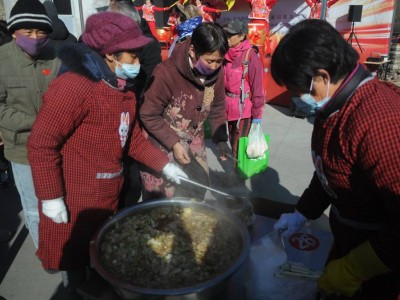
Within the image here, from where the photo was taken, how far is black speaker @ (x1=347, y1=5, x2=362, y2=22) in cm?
831

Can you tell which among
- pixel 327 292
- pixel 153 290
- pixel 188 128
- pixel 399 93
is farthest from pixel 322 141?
pixel 188 128

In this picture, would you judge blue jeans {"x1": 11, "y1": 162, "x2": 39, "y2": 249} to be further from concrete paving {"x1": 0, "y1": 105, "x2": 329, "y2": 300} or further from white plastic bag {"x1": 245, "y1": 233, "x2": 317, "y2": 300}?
white plastic bag {"x1": 245, "y1": 233, "x2": 317, "y2": 300}

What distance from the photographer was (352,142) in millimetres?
1322

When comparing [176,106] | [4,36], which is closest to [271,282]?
[176,106]

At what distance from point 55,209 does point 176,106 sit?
1.16 metres

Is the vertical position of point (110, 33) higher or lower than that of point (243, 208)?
higher

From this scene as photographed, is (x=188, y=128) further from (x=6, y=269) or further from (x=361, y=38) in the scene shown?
(x=361, y=38)

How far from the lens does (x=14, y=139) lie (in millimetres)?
2504

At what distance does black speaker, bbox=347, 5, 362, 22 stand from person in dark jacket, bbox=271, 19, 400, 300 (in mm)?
8106

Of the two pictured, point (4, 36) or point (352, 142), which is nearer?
point (352, 142)

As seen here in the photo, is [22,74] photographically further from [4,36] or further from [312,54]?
[4,36]

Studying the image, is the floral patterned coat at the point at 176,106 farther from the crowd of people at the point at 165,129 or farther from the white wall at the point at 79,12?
the white wall at the point at 79,12

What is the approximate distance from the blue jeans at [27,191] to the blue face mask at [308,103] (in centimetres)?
200

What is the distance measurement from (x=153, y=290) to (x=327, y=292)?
0.78m
